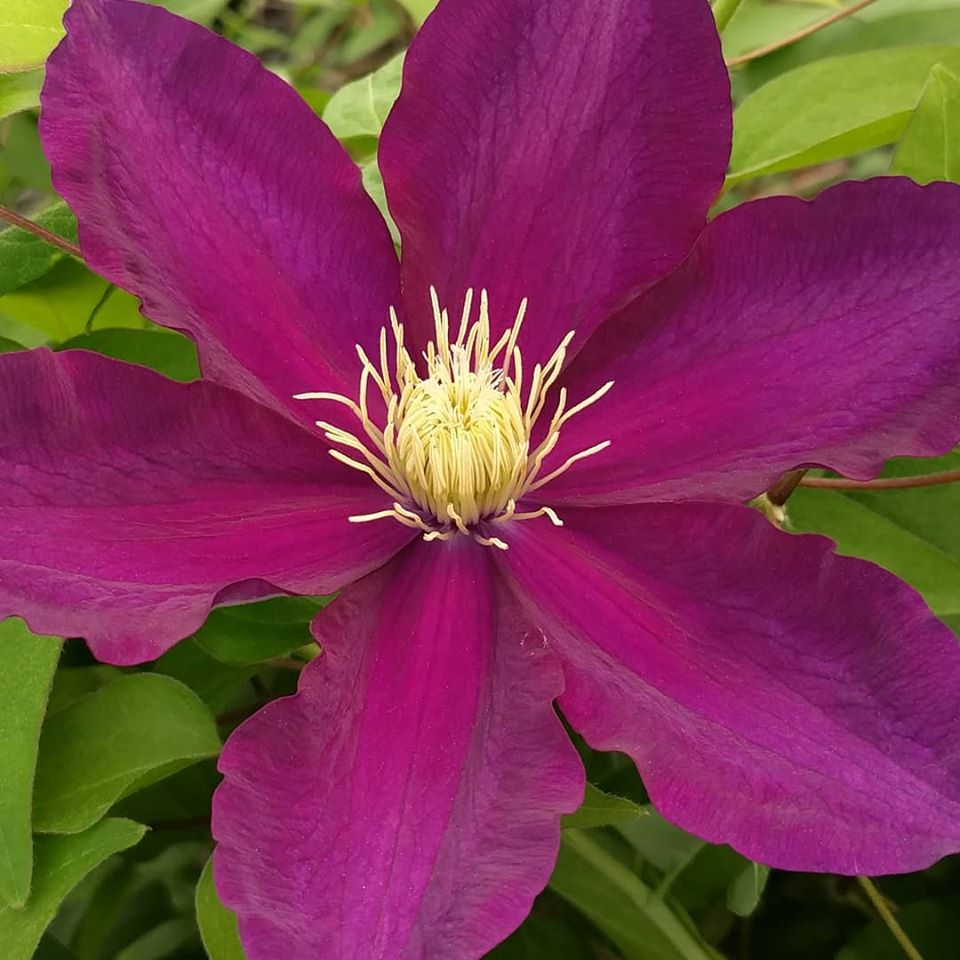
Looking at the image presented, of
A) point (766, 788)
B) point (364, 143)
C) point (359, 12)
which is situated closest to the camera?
point (766, 788)

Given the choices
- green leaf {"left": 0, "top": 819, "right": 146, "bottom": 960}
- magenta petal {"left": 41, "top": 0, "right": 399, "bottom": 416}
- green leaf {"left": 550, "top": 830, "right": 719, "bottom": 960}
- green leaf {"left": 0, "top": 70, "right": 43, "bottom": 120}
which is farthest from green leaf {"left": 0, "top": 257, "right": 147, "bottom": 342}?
green leaf {"left": 550, "top": 830, "right": 719, "bottom": 960}

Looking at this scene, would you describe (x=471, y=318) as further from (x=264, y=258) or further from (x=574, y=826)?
(x=574, y=826)

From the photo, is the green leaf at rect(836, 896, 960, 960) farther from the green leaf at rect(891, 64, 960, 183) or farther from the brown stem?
the green leaf at rect(891, 64, 960, 183)

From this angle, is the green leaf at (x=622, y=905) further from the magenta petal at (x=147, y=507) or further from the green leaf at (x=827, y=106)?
the green leaf at (x=827, y=106)

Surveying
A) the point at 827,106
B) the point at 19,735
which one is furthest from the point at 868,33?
the point at 19,735

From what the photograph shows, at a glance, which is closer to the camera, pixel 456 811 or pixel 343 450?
pixel 456 811

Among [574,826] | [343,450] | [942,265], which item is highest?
[942,265]

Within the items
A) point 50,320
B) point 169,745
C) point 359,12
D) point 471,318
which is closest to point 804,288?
point 471,318
